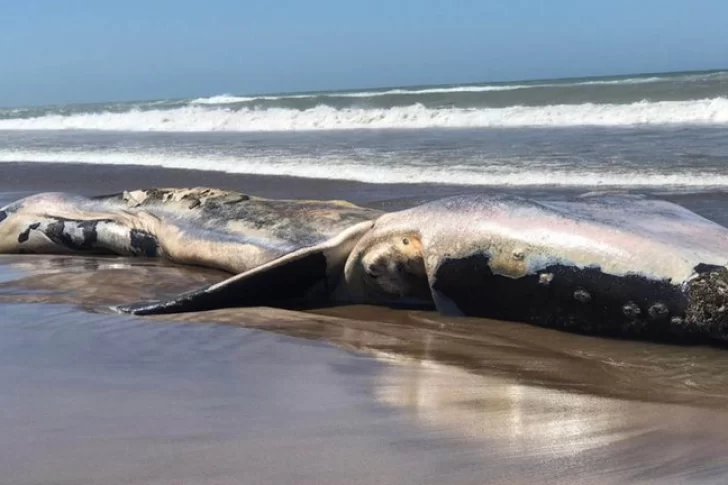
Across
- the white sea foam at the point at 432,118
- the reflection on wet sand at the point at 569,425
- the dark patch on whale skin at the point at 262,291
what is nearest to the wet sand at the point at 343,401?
the reflection on wet sand at the point at 569,425

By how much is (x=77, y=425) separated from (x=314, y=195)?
6828 mm

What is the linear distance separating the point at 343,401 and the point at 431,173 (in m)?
7.66

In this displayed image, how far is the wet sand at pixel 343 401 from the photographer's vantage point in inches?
83.7

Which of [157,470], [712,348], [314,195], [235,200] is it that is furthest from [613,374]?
[314,195]

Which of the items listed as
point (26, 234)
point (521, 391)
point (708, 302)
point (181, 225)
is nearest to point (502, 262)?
point (708, 302)

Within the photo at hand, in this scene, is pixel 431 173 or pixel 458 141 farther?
pixel 458 141

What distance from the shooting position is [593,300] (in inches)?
137

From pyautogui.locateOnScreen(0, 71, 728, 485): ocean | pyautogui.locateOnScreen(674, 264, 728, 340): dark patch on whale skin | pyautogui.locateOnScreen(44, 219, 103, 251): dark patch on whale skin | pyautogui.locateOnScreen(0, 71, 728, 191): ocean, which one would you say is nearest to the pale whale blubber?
pyautogui.locateOnScreen(674, 264, 728, 340): dark patch on whale skin

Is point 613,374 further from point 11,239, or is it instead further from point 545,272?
point 11,239

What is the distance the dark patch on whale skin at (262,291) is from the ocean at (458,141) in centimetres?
483

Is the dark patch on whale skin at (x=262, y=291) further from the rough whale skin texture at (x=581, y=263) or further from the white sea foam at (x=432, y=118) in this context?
the white sea foam at (x=432, y=118)

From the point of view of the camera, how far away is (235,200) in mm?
5633

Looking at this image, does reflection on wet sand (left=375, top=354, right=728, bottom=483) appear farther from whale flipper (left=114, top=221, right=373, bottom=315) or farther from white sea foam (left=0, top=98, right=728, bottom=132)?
white sea foam (left=0, top=98, right=728, bottom=132)

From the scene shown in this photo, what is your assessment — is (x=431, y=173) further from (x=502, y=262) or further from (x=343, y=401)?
(x=343, y=401)
